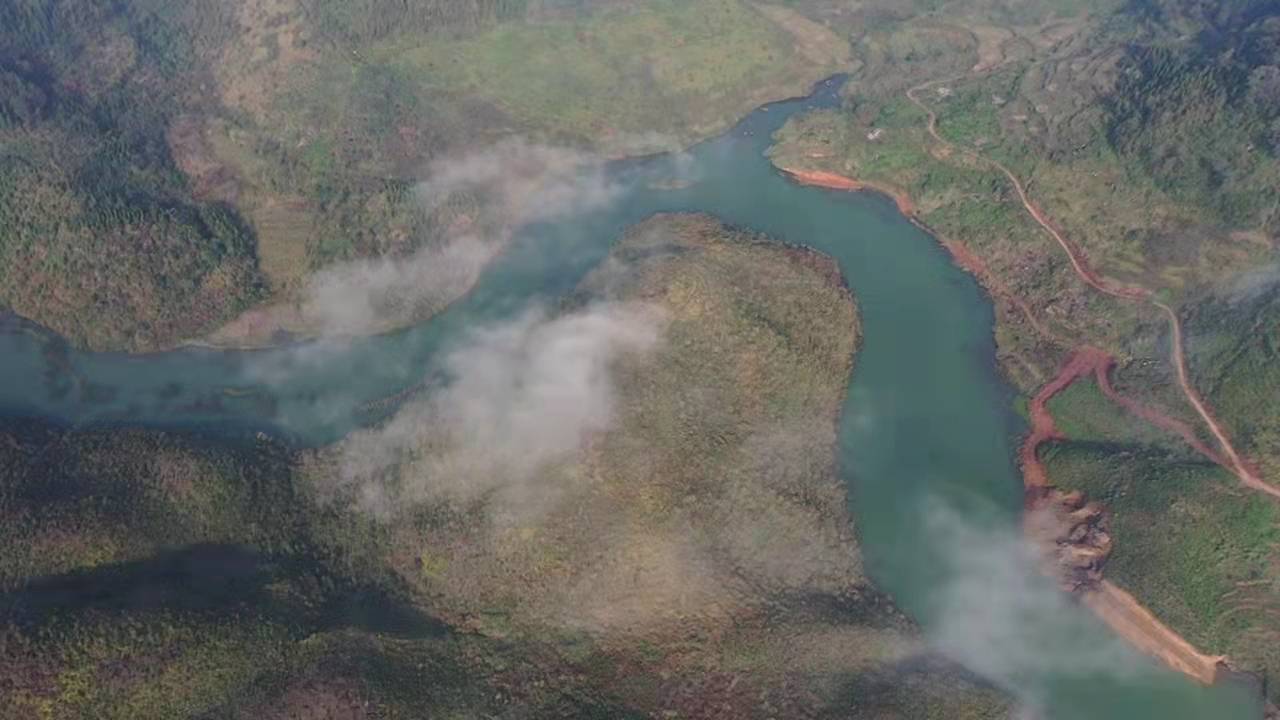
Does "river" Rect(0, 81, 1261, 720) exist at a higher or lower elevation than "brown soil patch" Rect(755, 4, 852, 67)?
lower

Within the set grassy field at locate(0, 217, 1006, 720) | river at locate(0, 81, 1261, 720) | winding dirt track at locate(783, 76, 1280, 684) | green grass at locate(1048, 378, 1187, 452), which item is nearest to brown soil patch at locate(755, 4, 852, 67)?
winding dirt track at locate(783, 76, 1280, 684)

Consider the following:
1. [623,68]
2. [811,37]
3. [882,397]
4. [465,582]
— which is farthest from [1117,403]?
[811,37]

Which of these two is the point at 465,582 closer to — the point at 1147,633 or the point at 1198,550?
the point at 1147,633

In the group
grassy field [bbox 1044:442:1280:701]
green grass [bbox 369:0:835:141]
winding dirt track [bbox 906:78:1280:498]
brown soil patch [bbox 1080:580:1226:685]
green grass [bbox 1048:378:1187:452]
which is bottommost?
brown soil patch [bbox 1080:580:1226:685]

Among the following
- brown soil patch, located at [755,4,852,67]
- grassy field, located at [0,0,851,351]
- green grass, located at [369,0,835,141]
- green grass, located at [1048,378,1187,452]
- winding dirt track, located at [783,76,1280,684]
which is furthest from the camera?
brown soil patch, located at [755,4,852,67]

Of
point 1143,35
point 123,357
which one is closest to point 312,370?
point 123,357

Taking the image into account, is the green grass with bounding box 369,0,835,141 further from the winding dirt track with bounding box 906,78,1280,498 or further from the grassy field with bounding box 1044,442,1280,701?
the grassy field with bounding box 1044,442,1280,701

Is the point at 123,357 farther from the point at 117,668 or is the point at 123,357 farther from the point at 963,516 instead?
the point at 963,516
